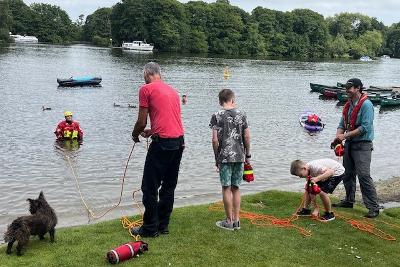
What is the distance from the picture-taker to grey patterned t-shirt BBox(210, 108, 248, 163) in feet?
30.1

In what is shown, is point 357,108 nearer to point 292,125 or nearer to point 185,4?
point 292,125

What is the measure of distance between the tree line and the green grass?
14150 cm

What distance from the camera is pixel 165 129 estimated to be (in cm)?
869

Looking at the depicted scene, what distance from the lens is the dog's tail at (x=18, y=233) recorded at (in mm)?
8484

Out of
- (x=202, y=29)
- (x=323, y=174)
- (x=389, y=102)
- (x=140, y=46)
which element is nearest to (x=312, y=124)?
(x=389, y=102)

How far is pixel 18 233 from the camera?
27.8ft

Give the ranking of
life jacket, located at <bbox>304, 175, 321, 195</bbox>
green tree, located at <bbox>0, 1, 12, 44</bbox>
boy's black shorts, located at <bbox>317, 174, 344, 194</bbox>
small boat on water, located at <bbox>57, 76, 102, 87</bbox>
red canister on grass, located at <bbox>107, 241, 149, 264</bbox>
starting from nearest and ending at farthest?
red canister on grass, located at <bbox>107, 241, 149, 264</bbox> < life jacket, located at <bbox>304, 175, 321, 195</bbox> < boy's black shorts, located at <bbox>317, 174, 344, 194</bbox> < small boat on water, located at <bbox>57, 76, 102, 87</bbox> < green tree, located at <bbox>0, 1, 12, 44</bbox>

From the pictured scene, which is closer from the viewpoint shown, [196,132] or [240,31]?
[196,132]

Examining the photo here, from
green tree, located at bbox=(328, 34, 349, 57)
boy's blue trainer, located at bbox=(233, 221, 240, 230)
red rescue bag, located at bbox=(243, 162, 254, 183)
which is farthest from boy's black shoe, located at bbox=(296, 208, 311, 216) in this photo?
green tree, located at bbox=(328, 34, 349, 57)

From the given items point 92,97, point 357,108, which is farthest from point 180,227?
point 92,97

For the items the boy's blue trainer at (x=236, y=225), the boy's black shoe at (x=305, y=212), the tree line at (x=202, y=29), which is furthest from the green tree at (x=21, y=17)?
the boy's blue trainer at (x=236, y=225)

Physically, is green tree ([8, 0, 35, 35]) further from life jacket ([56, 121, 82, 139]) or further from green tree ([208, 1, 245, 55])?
life jacket ([56, 121, 82, 139])

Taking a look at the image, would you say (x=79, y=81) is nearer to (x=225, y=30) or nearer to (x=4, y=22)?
(x=4, y=22)

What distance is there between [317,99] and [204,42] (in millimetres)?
98263
